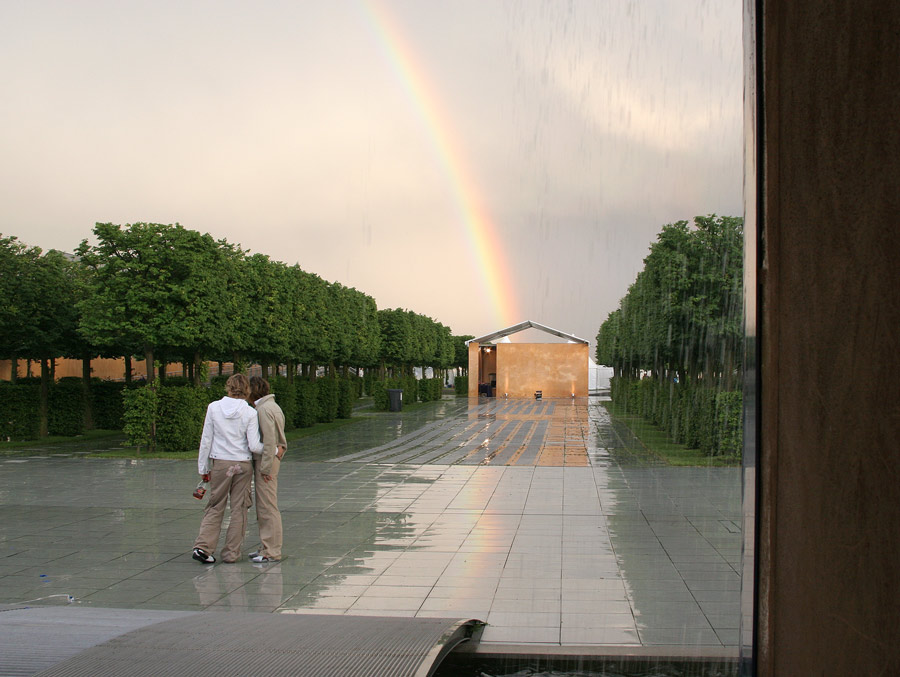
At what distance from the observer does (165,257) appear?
57.4 ft

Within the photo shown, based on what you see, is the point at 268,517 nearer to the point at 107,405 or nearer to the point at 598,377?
the point at 107,405

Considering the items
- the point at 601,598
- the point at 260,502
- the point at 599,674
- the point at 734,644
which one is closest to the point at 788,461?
the point at 599,674

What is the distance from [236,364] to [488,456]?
8508 mm

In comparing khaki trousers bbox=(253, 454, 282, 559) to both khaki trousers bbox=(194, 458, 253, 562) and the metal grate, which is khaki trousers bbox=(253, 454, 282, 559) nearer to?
khaki trousers bbox=(194, 458, 253, 562)

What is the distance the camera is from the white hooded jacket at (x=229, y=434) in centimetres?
744

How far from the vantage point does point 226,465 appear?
7453mm

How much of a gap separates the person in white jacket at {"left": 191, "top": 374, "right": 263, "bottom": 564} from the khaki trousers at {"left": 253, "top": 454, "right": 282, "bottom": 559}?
0.13m

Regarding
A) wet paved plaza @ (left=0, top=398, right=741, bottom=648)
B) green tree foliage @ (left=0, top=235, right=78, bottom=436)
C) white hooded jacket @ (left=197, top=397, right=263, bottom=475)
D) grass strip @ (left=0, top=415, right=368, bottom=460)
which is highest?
green tree foliage @ (left=0, top=235, right=78, bottom=436)

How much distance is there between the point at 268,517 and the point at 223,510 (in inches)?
15.9

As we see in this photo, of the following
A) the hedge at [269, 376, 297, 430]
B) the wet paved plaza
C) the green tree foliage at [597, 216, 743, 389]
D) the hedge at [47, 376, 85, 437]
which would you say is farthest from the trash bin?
the wet paved plaza

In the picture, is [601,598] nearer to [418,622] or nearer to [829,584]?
[418,622]

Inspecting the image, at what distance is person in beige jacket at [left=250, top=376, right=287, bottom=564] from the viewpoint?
753 centimetres

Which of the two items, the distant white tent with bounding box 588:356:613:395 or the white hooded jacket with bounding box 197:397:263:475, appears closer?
the white hooded jacket with bounding box 197:397:263:475

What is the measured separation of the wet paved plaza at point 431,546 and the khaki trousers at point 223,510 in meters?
0.20
